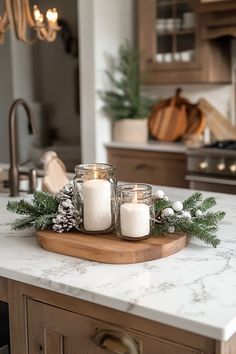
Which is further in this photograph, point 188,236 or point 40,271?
point 188,236

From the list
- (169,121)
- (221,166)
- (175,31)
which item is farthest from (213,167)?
(175,31)

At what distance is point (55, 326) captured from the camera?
1219 mm

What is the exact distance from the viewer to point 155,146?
384cm

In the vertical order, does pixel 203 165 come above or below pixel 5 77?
below

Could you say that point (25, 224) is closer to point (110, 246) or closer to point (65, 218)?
point (65, 218)

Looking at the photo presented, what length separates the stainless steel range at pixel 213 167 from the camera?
133 inches

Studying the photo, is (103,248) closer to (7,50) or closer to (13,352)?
(13,352)

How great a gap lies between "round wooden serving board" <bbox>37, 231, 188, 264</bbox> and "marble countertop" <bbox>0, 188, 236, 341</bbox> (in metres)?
0.02

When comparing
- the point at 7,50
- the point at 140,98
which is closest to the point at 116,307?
the point at 140,98

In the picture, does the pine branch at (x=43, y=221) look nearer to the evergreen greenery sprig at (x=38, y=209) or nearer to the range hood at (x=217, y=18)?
the evergreen greenery sprig at (x=38, y=209)

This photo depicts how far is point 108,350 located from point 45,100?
5034mm

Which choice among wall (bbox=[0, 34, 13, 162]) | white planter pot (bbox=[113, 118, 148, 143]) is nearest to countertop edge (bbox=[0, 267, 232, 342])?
white planter pot (bbox=[113, 118, 148, 143])

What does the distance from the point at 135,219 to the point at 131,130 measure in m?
2.80

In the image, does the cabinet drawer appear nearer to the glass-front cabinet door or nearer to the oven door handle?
the oven door handle
